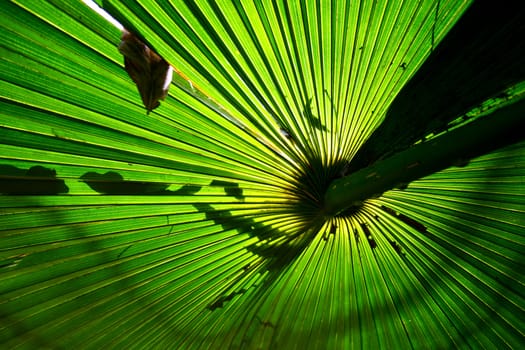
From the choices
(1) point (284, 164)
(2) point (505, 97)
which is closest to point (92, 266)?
(1) point (284, 164)

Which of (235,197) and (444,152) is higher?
(235,197)

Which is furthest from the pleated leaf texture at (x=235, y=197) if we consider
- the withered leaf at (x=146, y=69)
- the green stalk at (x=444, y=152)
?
the green stalk at (x=444, y=152)

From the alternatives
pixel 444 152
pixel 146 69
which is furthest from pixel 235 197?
pixel 444 152

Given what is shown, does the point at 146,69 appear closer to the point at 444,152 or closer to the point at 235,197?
the point at 235,197

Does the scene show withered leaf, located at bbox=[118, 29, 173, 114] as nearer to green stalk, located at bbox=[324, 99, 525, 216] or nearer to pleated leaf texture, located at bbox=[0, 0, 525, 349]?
pleated leaf texture, located at bbox=[0, 0, 525, 349]

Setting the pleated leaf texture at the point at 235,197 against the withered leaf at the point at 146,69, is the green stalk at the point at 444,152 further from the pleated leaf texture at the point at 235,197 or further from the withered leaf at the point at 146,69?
the withered leaf at the point at 146,69

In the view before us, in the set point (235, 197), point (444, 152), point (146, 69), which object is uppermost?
point (146, 69)
